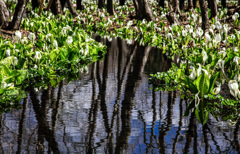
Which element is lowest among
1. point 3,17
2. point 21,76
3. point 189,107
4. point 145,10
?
point 189,107

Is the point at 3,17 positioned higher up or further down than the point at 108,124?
higher up

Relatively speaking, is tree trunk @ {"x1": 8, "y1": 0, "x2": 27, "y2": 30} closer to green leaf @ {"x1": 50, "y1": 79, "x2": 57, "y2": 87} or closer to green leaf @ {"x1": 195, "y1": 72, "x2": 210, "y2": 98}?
green leaf @ {"x1": 50, "y1": 79, "x2": 57, "y2": 87}

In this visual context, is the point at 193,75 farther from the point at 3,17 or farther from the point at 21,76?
the point at 3,17

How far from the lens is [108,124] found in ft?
13.0

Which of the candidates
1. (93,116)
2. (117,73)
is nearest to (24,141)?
(93,116)

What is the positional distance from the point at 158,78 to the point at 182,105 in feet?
4.37

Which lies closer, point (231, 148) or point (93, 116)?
point (231, 148)

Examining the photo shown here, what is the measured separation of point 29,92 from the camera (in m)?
5.37

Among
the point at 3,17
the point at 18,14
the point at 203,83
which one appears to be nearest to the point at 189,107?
the point at 203,83

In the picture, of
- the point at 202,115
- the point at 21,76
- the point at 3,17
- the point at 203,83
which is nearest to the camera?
the point at 202,115

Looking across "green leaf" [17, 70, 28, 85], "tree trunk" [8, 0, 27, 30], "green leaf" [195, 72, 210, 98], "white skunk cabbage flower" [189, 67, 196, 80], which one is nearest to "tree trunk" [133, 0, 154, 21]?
"tree trunk" [8, 0, 27, 30]

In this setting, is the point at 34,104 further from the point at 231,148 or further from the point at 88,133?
the point at 231,148

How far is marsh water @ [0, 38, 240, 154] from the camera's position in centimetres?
329

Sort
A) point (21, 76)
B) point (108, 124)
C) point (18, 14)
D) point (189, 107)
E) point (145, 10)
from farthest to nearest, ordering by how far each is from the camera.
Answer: point (145, 10), point (18, 14), point (21, 76), point (189, 107), point (108, 124)
